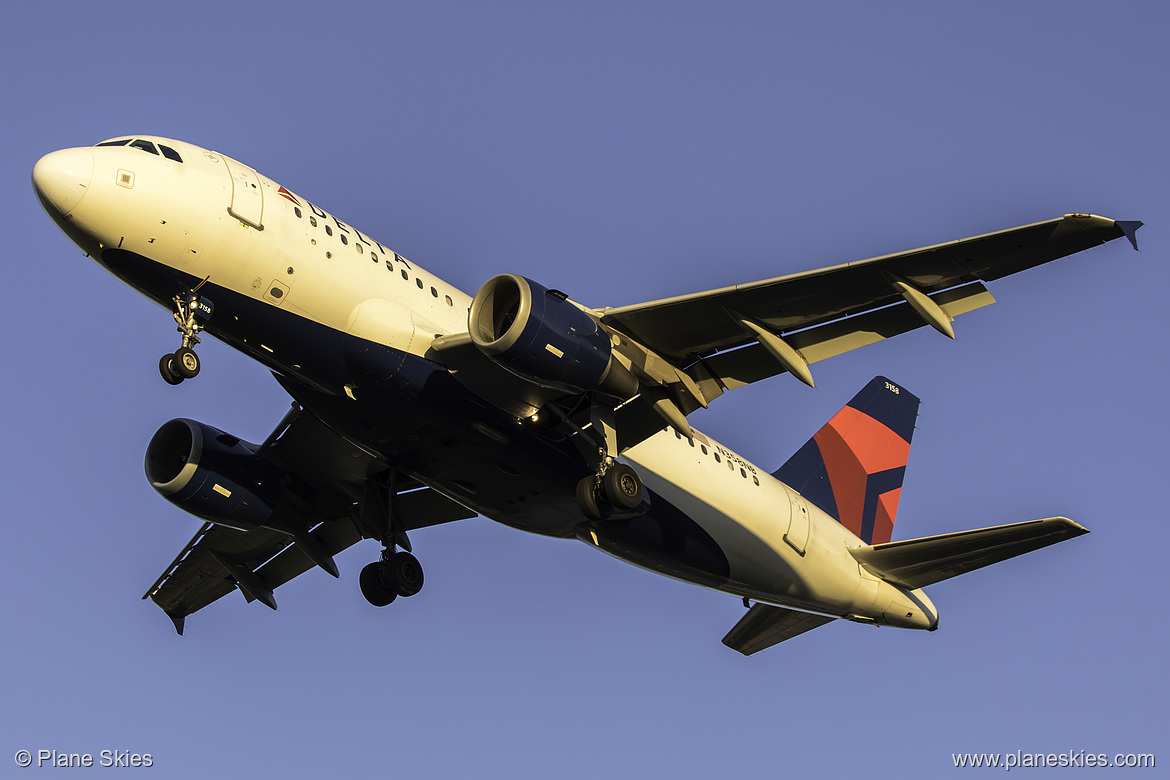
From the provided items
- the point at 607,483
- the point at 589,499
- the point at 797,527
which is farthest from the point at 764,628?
the point at 607,483

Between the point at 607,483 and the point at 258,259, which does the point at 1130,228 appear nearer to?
the point at 607,483

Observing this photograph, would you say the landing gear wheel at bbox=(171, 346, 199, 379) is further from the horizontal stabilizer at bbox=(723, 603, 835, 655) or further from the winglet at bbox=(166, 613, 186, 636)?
the horizontal stabilizer at bbox=(723, 603, 835, 655)

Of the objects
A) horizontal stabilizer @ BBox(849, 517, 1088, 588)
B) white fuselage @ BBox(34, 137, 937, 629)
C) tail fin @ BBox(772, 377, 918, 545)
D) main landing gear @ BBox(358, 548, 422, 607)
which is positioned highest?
tail fin @ BBox(772, 377, 918, 545)

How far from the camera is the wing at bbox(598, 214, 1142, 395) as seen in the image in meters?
17.9

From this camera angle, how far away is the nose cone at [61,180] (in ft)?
55.6

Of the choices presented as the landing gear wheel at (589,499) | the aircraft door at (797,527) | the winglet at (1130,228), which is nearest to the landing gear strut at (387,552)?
the landing gear wheel at (589,499)

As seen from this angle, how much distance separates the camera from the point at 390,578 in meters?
23.0

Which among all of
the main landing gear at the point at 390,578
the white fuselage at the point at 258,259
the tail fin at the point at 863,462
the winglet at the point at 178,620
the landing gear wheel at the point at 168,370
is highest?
the tail fin at the point at 863,462

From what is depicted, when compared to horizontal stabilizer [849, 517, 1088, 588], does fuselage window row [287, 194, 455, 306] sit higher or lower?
higher

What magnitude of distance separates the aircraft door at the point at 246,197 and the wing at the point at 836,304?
5714 millimetres

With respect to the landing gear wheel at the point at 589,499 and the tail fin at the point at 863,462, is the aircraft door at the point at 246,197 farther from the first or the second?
the tail fin at the point at 863,462

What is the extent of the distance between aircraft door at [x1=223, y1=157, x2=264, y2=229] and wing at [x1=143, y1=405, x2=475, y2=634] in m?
4.51

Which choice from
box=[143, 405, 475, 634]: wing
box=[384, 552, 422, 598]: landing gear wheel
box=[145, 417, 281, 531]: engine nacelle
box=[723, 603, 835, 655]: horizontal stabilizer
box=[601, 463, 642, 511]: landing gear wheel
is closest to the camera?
box=[601, 463, 642, 511]: landing gear wheel

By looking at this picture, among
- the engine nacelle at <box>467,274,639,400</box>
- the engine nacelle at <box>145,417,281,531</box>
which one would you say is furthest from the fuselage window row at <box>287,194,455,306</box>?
the engine nacelle at <box>145,417,281,531</box>
